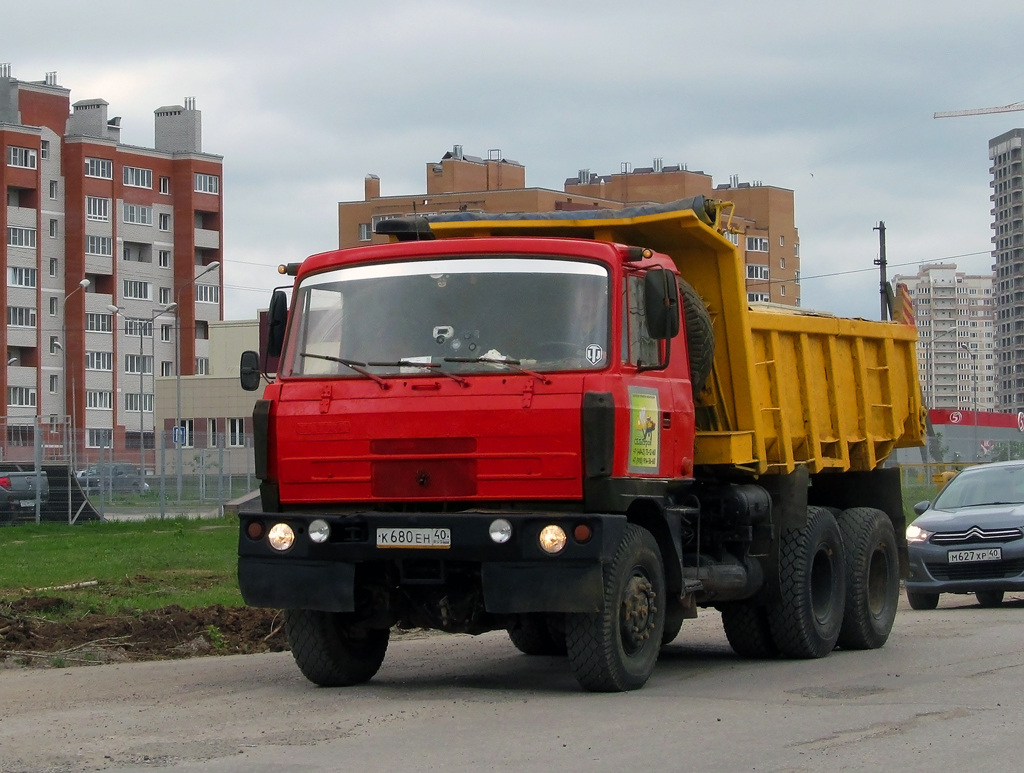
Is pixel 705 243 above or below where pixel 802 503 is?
above

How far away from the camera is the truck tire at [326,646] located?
32.8 ft

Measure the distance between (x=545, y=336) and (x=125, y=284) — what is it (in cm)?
9407

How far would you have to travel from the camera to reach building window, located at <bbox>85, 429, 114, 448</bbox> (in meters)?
36.3

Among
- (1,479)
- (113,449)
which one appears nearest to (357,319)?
(1,479)

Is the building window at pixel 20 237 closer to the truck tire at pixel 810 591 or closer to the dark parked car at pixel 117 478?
the dark parked car at pixel 117 478

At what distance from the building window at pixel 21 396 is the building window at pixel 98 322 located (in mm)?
5267

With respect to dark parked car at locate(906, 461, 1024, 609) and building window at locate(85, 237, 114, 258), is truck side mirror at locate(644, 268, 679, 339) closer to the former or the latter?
dark parked car at locate(906, 461, 1024, 609)

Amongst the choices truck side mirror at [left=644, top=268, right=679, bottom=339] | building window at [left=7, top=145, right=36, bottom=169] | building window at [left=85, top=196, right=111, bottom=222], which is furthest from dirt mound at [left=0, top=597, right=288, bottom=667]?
building window at [left=85, top=196, right=111, bottom=222]

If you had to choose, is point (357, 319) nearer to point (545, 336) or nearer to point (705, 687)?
point (545, 336)

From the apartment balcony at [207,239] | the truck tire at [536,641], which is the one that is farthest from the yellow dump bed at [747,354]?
the apartment balcony at [207,239]

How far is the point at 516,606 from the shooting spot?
912 cm

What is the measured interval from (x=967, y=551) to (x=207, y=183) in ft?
299

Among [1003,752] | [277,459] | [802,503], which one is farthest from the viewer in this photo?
[802,503]

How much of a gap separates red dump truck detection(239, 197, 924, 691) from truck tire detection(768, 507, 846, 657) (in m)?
0.74
